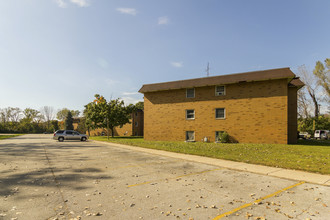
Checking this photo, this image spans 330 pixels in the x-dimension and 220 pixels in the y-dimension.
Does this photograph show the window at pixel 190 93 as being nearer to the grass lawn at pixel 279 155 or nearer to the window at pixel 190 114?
the window at pixel 190 114

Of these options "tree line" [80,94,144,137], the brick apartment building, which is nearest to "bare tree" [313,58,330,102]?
the brick apartment building

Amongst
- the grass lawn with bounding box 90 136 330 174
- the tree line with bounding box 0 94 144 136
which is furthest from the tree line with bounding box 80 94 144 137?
the grass lawn with bounding box 90 136 330 174

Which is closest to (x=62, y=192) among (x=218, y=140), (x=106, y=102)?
(x=218, y=140)

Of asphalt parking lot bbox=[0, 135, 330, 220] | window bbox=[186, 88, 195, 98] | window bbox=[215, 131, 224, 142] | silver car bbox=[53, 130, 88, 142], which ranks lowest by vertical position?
A: silver car bbox=[53, 130, 88, 142]

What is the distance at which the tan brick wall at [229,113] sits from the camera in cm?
2028

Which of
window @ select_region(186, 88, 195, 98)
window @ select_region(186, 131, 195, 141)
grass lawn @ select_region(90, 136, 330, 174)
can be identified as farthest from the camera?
window @ select_region(186, 88, 195, 98)

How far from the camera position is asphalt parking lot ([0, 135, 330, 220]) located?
4.31 metres

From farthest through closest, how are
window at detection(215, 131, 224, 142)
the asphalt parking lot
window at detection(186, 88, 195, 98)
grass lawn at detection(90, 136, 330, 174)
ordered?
1. window at detection(186, 88, 195, 98)
2. window at detection(215, 131, 224, 142)
3. grass lawn at detection(90, 136, 330, 174)
4. the asphalt parking lot

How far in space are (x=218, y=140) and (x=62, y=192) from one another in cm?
1961

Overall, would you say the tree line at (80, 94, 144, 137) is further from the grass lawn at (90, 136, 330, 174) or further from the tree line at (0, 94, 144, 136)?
the grass lawn at (90, 136, 330, 174)

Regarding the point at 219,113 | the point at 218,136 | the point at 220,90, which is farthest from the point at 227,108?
the point at 218,136

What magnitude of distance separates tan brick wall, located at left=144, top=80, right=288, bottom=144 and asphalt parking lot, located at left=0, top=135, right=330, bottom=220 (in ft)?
48.0

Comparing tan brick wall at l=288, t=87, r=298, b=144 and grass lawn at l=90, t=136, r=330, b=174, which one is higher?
tan brick wall at l=288, t=87, r=298, b=144

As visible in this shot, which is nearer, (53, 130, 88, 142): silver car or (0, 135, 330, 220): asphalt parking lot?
(0, 135, 330, 220): asphalt parking lot
